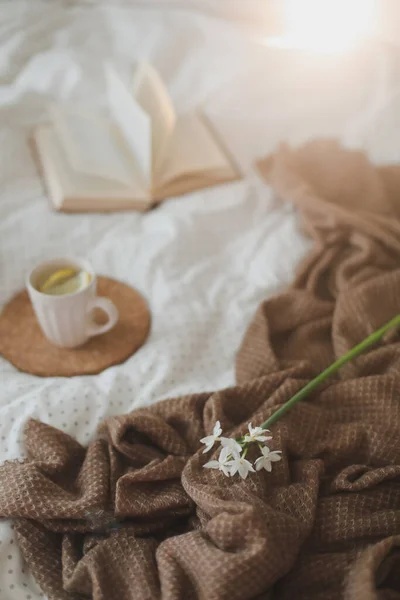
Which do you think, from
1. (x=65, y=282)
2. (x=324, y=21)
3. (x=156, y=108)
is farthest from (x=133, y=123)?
(x=324, y=21)

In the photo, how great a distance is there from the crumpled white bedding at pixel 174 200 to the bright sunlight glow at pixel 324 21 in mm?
129

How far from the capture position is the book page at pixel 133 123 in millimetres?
1071

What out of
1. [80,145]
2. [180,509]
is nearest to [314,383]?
[180,509]

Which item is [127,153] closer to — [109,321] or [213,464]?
[109,321]

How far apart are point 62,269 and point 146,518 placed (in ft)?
1.17

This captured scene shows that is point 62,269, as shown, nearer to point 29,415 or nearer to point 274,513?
point 29,415

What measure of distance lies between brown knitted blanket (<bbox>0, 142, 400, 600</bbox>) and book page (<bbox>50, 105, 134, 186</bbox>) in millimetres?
439

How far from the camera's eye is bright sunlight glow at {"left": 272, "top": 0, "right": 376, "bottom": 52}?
1.42m

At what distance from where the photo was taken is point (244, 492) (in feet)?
1.99

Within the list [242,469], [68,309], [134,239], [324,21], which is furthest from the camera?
[324,21]

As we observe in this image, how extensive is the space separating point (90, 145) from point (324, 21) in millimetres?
684

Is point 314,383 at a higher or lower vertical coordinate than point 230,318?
higher

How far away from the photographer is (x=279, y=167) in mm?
1123

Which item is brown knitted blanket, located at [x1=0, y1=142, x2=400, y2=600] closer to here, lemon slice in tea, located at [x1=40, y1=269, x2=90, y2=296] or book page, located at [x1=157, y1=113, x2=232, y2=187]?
lemon slice in tea, located at [x1=40, y1=269, x2=90, y2=296]
